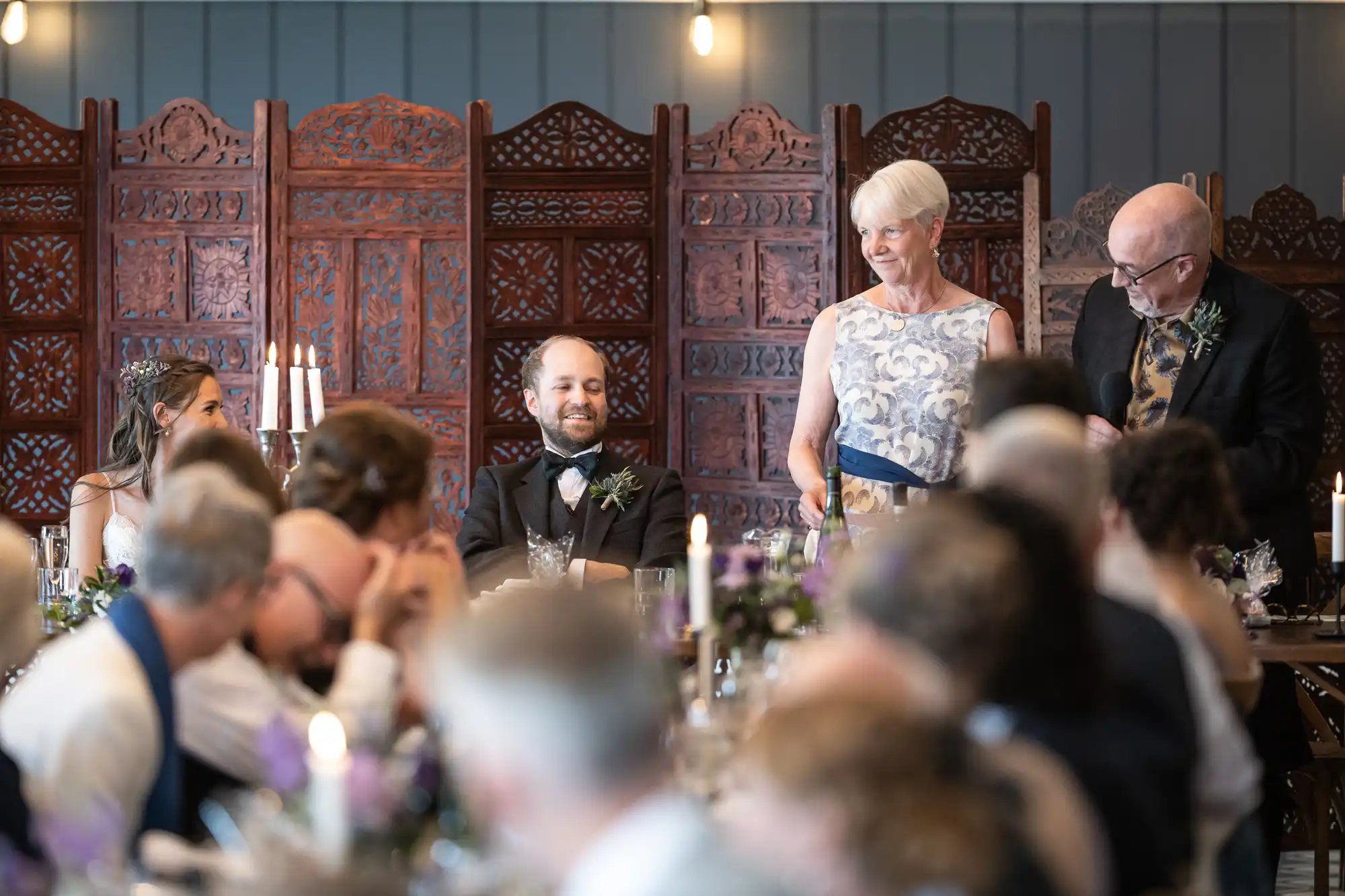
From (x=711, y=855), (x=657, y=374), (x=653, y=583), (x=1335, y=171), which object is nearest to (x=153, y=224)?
(x=657, y=374)

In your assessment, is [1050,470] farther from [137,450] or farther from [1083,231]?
[1083,231]

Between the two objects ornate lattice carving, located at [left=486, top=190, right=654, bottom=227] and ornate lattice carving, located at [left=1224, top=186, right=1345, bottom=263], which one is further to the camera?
ornate lattice carving, located at [left=1224, top=186, right=1345, bottom=263]

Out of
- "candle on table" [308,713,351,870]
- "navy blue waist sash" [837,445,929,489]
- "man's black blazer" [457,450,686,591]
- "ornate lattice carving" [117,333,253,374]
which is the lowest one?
"candle on table" [308,713,351,870]

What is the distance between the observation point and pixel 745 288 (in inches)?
243

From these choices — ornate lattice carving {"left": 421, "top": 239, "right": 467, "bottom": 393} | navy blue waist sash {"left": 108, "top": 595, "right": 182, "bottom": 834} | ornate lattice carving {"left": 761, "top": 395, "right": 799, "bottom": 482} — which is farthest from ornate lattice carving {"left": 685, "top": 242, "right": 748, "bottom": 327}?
navy blue waist sash {"left": 108, "top": 595, "right": 182, "bottom": 834}

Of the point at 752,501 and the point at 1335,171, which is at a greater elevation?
the point at 1335,171

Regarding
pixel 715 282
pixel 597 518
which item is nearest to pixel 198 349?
pixel 715 282

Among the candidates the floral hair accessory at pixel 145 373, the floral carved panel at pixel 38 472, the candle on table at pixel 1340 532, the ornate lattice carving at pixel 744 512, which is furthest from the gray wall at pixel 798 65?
the candle on table at pixel 1340 532

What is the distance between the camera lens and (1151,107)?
817cm

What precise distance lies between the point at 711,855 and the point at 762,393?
502 cm

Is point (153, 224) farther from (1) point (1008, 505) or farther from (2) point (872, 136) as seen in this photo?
(1) point (1008, 505)

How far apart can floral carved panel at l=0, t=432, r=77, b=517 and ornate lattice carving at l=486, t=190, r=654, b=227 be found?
2010 mm

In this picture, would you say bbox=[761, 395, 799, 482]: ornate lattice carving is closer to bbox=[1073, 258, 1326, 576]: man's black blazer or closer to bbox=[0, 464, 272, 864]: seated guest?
bbox=[1073, 258, 1326, 576]: man's black blazer

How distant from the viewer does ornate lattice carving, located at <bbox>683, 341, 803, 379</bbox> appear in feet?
20.3
